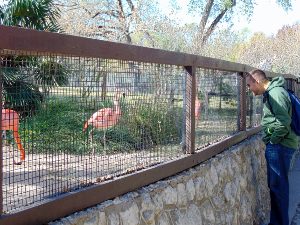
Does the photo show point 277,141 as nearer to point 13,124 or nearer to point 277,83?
point 277,83

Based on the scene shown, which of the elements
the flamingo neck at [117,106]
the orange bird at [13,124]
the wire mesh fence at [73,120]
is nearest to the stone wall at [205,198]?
the wire mesh fence at [73,120]

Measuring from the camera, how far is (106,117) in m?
3.46

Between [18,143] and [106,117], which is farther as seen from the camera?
[106,117]

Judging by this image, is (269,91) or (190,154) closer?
(190,154)

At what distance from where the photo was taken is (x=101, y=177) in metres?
3.33

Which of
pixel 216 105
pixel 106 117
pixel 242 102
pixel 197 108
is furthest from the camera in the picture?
pixel 242 102

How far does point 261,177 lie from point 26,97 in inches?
194

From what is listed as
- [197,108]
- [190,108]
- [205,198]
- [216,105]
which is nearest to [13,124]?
[190,108]

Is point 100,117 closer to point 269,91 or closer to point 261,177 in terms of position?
point 269,91

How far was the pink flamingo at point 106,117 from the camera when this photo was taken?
3.32m

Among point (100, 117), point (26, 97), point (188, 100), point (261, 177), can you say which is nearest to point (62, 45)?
point (26, 97)

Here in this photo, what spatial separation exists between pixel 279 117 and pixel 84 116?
3.07 m

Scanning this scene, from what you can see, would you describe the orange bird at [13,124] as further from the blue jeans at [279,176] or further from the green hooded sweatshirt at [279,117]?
the blue jeans at [279,176]

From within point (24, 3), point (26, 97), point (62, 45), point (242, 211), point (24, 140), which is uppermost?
point (24, 3)
